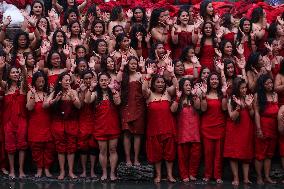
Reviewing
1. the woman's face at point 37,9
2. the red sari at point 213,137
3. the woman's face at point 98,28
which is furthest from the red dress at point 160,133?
the woman's face at point 37,9

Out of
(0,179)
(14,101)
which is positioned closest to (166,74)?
(14,101)

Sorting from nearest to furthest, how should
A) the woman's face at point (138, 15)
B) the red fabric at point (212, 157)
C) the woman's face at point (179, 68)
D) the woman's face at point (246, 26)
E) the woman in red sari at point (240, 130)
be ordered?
the woman in red sari at point (240, 130)
the red fabric at point (212, 157)
the woman's face at point (179, 68)
the woman's face at point (246, 26)
the woman's face at point (138, 15)

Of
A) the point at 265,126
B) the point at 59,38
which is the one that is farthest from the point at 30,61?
the point at 265,126

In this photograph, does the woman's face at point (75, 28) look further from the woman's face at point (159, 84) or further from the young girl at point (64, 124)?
the woman's face at point (159, 84)

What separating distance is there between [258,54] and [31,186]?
3.36m

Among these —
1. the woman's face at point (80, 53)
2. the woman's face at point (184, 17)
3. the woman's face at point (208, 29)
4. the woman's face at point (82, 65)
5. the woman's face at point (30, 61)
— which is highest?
the woman's face at point (184, 17)

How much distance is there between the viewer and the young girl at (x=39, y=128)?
795cm

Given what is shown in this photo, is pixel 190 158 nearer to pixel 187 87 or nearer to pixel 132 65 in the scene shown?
pixel 187 87

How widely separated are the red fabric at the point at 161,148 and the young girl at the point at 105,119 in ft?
1.43

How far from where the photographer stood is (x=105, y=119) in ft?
25.8

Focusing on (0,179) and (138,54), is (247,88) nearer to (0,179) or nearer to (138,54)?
(138,54)

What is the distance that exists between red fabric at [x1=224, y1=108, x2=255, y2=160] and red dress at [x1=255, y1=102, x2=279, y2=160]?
0.10 metres

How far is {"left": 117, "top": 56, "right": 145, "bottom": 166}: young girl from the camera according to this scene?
7.87 metres

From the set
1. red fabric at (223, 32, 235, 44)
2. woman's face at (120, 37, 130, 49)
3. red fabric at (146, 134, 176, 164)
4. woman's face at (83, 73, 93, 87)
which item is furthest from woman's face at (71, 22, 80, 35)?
red fabric at (223, 32, 235, 44)
